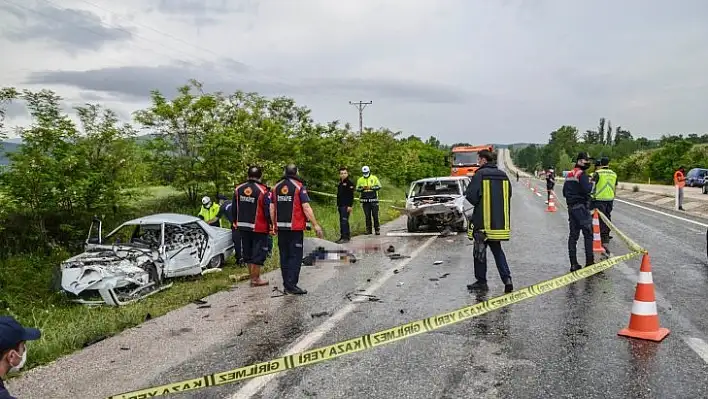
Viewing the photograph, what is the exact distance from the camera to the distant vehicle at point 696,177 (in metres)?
39.2

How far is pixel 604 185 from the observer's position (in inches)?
448

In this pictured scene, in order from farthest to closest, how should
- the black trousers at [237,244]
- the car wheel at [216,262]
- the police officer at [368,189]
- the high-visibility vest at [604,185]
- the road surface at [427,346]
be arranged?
the police officer at [368,189] → the high-visibility vest at [604,185] → the black trousers at [237,244] → the car wheel at [216,262] → the road surface at [427,346]

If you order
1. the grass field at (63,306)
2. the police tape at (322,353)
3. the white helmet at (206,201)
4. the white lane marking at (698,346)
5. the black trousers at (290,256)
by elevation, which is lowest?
the grass field at (63,306)

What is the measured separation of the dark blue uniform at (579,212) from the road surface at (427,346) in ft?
1.32

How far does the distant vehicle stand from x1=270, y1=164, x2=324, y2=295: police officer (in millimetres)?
40185

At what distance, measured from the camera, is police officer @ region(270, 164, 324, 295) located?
767cm

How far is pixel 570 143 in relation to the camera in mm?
130750

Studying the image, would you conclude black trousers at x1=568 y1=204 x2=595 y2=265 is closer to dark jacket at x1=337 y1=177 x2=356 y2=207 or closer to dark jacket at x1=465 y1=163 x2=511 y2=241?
dark jacket at x1=465 y1=163 x2=511 y2=241

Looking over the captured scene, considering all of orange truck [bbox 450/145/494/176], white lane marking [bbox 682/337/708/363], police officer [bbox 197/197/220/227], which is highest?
orange truck [bbox 450/145/494/176]

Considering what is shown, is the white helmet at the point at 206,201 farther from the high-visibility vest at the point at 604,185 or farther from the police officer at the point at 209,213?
the high-visibility vest at the point at 604,185

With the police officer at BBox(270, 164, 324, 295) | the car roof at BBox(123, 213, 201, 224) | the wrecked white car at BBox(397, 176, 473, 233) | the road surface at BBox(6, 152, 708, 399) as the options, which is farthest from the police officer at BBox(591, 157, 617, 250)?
the car roof at BBox(123, 213, 201, 224)

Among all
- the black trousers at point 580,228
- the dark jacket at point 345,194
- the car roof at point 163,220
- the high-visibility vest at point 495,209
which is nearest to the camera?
the high-visibility vest at point 495,209

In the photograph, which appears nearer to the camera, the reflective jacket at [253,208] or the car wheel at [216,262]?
the reflective jacket at [253,208]

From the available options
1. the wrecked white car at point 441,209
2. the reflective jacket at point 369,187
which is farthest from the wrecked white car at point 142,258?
the wrecked white car at point 441,209
